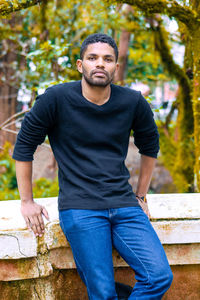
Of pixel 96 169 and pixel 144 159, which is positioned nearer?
pixel 96 169

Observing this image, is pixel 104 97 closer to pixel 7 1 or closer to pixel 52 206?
pixel 52 206

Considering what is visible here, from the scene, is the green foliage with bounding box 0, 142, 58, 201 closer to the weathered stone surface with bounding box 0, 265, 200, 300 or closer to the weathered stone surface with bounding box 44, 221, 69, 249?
the weathered stone surface with bounding box 0, 265, 200, 300

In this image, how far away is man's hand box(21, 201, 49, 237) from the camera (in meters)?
2.04

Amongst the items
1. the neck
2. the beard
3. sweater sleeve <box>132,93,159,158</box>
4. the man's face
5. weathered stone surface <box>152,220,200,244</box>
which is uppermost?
the man's face

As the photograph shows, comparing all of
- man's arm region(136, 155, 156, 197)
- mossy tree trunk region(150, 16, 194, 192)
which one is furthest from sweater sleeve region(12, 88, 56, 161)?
mossy tree trunk region(150, 16, 194, 192)

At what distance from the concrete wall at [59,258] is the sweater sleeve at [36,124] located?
46cm

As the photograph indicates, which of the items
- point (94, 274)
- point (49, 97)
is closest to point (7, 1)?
point (49, 97)

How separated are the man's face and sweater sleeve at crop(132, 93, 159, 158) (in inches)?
11.7

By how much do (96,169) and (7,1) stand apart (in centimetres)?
159

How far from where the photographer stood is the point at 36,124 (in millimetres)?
2002

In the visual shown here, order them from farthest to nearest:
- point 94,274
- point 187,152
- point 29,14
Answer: point 29,14
point 187,152
point 94,274

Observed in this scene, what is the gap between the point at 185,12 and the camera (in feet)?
9.41

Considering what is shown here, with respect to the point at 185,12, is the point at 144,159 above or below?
below

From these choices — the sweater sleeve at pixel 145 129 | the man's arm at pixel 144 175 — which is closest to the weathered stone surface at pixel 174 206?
the man's arm at pixel 144 175
